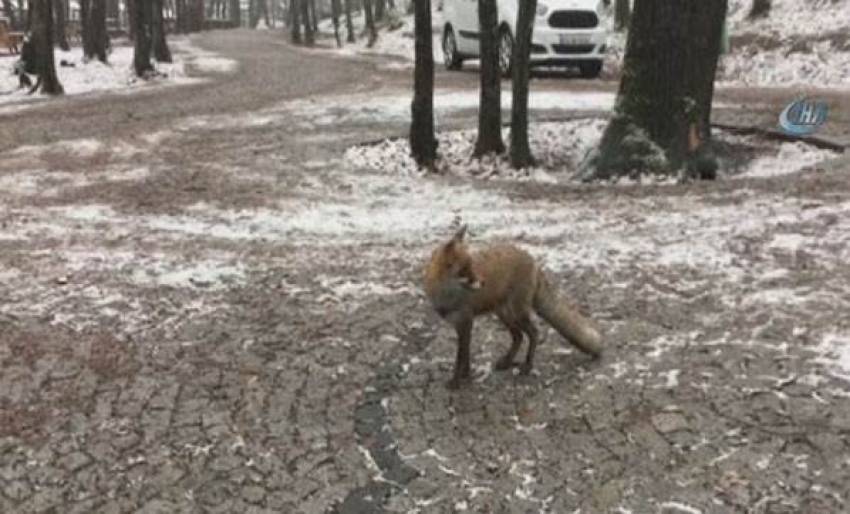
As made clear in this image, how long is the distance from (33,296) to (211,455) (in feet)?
9.24

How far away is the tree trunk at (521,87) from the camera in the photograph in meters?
11.5

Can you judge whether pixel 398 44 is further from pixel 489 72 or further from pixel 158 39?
pixel 489 72

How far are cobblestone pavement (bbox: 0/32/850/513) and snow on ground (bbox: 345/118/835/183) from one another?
1140 millimetres

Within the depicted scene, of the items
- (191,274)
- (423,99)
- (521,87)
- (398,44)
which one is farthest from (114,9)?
(191,274)

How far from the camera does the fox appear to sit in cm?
504

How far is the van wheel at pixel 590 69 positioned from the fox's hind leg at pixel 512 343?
16.7 meters

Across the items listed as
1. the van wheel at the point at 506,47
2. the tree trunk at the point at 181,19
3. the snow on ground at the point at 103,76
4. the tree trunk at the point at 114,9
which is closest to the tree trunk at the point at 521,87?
the van wheel at the point at 506,47

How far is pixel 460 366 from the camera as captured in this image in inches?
215

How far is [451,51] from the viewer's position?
2430cm

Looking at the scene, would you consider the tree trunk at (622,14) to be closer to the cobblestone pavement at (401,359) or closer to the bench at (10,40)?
the cobblestone pavement at (401,359)

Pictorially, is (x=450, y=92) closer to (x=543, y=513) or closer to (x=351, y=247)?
(x=351, y=247)

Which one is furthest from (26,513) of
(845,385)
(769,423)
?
(845,385)

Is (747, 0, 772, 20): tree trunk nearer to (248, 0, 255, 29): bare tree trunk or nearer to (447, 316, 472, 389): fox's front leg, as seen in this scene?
(447, 316, 472, 389): fox's front leg

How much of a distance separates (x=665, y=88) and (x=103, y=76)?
62.7ft
